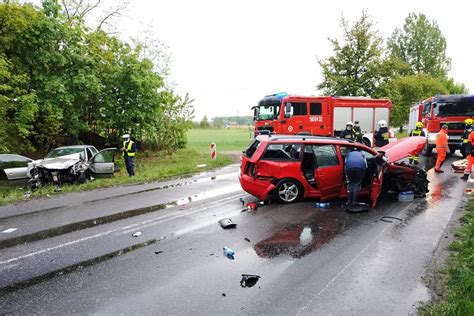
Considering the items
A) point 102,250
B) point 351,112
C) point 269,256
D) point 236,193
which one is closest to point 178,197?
point 236,193

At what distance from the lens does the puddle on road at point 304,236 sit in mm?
4938

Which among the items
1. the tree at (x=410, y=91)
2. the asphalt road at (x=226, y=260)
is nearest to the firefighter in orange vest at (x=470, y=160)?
the asphalt road at (x=226, y=260)

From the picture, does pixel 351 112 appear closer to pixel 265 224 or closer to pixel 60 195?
pixel 265 224

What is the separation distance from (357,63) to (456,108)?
10291 mm

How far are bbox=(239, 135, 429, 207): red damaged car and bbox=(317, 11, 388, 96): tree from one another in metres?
17.2

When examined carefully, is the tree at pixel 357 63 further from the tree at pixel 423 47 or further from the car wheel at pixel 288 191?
the tree at pixel 423 47

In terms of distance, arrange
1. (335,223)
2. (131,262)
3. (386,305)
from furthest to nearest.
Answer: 1. (335,223)
2. (131,262)
3. (386,305)

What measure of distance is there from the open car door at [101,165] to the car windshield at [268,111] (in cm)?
770

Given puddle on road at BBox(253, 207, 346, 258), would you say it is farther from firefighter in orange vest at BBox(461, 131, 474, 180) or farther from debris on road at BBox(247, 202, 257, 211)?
firefighter in orange vest at BBox(461, 131, 474, 180)

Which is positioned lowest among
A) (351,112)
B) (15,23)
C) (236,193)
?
(236,193)

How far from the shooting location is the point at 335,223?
624cm

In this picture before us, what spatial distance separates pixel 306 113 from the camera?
1633 centimetres

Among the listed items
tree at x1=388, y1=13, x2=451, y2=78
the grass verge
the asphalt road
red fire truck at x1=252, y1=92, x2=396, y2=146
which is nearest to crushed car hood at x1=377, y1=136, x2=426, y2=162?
the asphalt road

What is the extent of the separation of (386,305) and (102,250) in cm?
404
